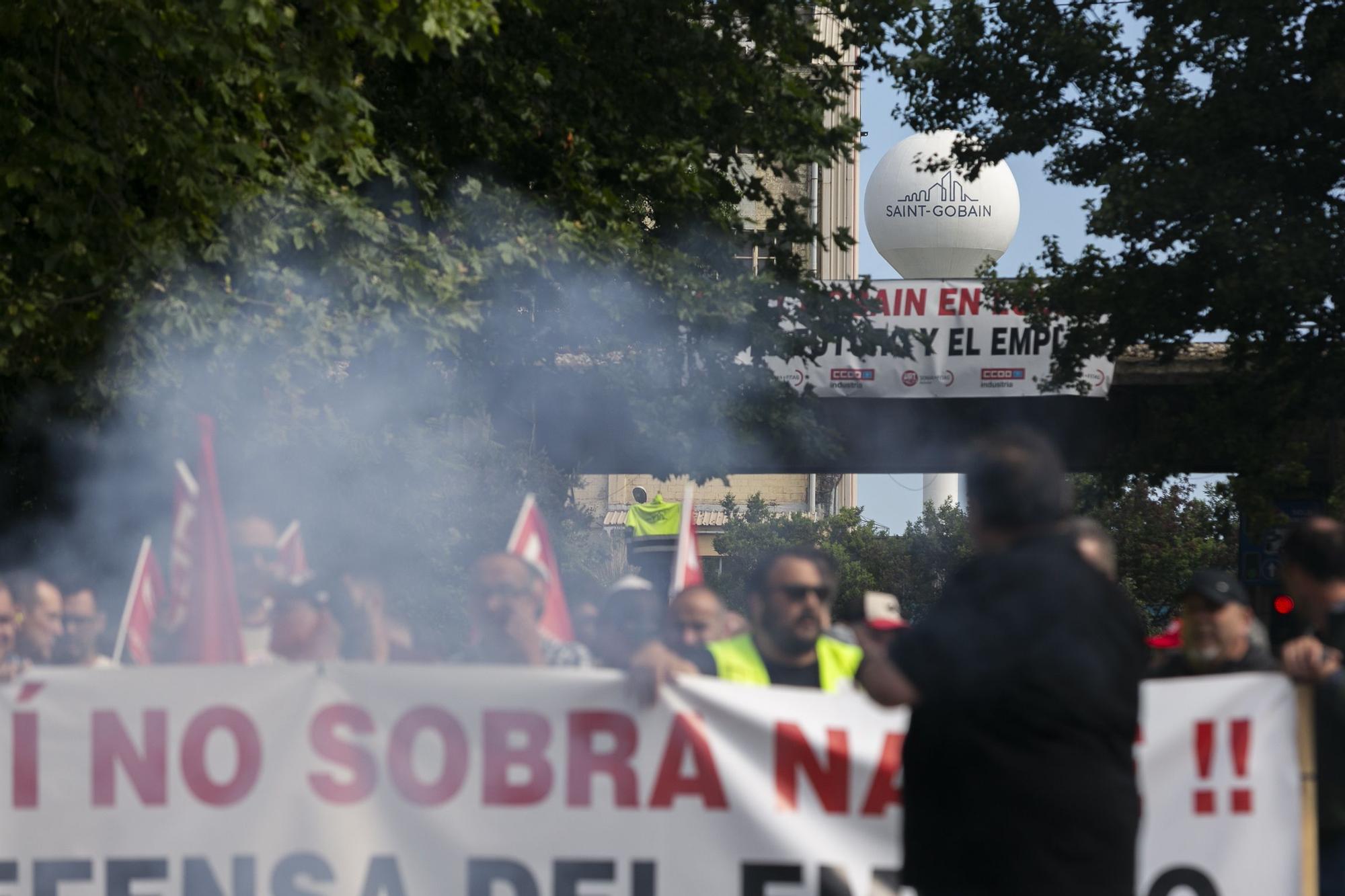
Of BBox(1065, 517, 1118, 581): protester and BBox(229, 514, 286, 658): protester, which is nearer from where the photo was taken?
BBox(1065, 517, 1118, 581): protester

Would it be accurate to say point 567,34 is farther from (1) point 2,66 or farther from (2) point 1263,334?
(2) point 1263,334

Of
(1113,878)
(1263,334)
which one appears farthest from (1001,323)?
(1113,878)

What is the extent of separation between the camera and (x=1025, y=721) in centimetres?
350

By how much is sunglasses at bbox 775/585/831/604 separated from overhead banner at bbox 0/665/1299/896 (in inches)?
10.2

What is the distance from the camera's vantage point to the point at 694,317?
14.8m

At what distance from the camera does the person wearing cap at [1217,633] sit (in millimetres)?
5133

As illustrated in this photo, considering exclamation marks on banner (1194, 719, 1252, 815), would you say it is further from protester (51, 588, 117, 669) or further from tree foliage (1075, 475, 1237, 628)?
tree foliage (1075, 475, 1237, 628)

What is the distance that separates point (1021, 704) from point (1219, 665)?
196 cm

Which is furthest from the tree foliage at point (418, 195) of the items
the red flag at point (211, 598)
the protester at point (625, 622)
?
the protester at point (625, 622)

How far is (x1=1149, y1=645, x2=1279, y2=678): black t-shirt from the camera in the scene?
5230 millimetres

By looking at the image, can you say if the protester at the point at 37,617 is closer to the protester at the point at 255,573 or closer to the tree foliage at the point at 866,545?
the protester at the point at 255,573

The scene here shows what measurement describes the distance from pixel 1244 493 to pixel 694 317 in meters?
4.57

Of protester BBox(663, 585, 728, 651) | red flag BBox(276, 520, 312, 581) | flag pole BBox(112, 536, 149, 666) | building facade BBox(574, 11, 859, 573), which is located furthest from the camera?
building facade BBox(574, 11, 859, 573)

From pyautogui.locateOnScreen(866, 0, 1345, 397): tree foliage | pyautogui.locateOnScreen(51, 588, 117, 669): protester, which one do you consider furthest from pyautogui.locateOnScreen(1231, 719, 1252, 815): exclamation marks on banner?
pyautogui.locateOnScreen(866, 0, 1345, 397): tree foliage
